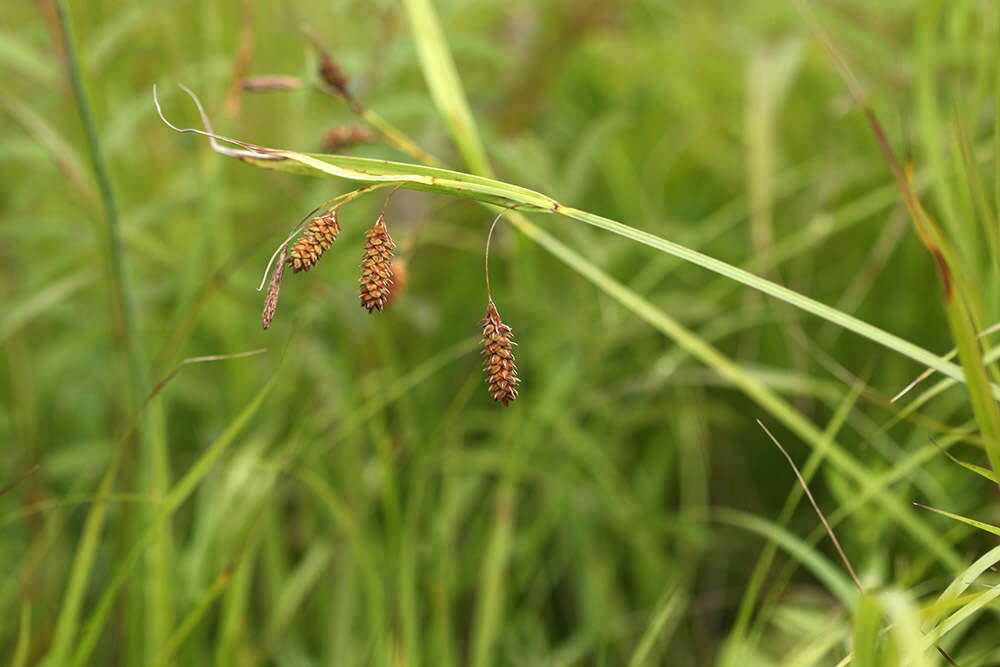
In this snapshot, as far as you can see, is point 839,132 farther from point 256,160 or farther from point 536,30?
point 256,160

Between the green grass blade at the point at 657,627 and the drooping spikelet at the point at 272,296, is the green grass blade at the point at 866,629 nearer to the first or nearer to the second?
the green grass blade at the point at 657,627

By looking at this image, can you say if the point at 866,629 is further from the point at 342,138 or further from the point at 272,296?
the point at 342,138

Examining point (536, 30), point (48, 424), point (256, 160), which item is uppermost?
point (536, 30)

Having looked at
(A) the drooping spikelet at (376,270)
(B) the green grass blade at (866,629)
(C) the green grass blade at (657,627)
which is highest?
(A) the drooping spikelet at (376,270)

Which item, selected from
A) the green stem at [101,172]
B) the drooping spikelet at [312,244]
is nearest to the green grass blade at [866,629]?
the drooping spikelet at [312,244]

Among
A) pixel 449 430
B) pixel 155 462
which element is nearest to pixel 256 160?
pixel 155 462

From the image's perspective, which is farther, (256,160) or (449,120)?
(449,120)
